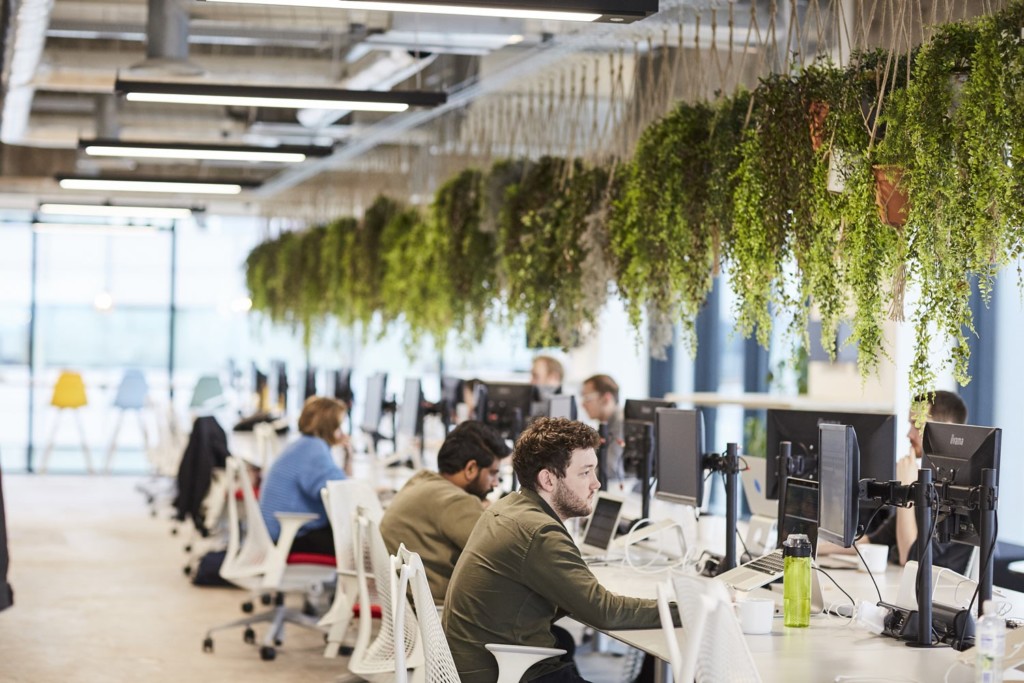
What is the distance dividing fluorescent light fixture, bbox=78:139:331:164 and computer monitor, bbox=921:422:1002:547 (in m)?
5.83

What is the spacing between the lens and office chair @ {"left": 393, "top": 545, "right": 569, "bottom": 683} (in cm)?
357

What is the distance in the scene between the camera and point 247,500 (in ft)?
22.1

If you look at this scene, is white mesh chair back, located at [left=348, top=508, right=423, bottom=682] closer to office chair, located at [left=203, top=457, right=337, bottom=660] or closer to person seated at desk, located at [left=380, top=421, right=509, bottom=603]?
person seated at desk, located at [left=380, top=421, right=509, bottom=603]

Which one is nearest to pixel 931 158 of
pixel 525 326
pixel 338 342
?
pixel 525 326

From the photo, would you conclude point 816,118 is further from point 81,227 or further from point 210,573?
point 81,227

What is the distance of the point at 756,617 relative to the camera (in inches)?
151

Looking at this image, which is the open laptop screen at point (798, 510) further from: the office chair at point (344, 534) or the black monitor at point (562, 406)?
the black monitor at point (562, 406)

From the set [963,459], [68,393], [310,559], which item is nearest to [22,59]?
[310,559]

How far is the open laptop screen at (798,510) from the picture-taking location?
457 cm

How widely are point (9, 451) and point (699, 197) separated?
1431 cm

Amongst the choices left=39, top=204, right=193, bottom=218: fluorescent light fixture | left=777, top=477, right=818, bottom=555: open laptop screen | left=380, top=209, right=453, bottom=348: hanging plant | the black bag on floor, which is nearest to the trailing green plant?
left=777, top=477, right=818, bottom=555: open laptop screen

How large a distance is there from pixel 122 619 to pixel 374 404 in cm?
288

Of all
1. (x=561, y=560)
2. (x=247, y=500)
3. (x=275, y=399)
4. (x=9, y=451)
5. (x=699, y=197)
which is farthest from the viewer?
(x=9, y=451)

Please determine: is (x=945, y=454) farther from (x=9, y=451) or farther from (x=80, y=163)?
(x=9, y=451)
